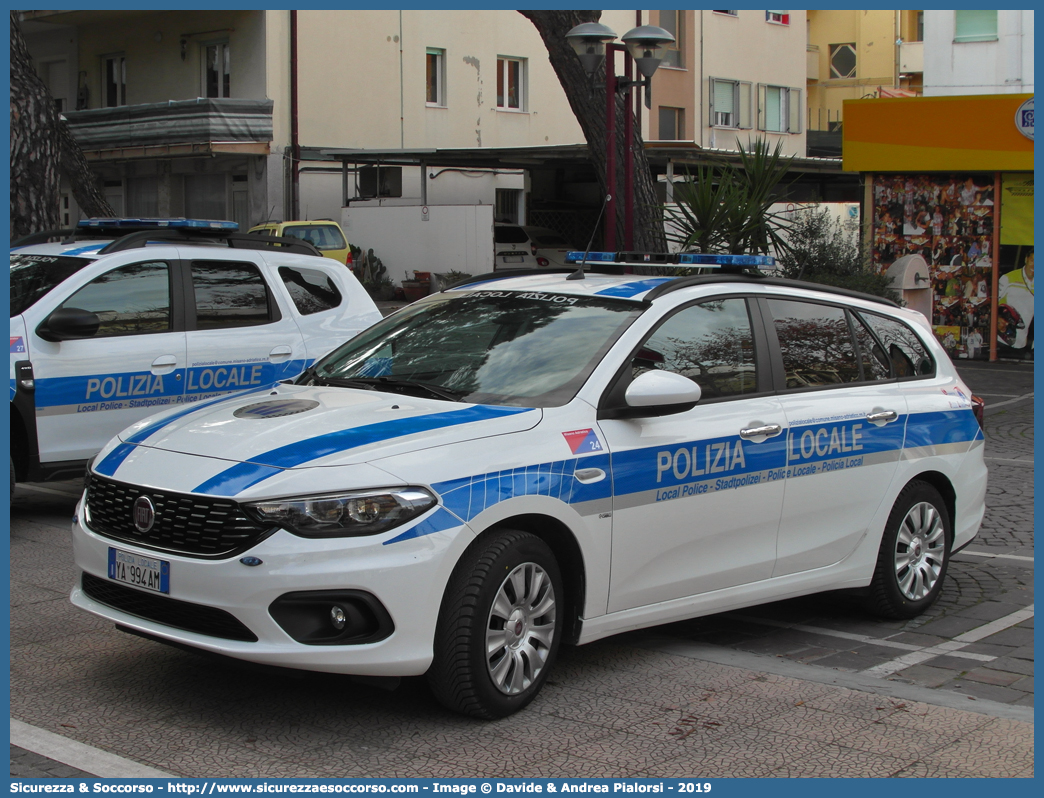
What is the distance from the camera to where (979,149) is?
18.1 meters

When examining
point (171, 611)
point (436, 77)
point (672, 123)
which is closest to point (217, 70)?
point (436, 77)

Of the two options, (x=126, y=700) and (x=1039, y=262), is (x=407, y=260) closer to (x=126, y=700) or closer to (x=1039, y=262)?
(x=1039, y=262)

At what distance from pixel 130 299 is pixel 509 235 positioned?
2370cm

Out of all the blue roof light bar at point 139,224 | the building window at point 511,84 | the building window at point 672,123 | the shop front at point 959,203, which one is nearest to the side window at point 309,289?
the blue roof light bar at point 139,224

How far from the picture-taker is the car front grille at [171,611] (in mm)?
4250

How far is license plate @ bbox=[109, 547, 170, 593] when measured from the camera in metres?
4.34

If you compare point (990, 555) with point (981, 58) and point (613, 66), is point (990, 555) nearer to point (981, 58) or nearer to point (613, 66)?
point (613, 66)

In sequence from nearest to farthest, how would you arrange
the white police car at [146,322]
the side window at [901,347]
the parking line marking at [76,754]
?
1. the parking line marking at [76,754]
2. the side window at [901,347]
3. the white police car at [146,322]

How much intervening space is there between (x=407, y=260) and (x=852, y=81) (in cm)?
3202

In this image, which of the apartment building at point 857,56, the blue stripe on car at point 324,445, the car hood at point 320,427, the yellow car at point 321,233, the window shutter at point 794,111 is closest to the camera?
the blue stripe on car at point 324,445

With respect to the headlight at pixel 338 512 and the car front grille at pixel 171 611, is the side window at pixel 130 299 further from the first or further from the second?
the headlight at pixel 338 512

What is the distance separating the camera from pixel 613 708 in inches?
187

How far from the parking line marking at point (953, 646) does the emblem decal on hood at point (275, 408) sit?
8.93 ft

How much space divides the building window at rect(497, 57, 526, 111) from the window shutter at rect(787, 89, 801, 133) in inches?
475
